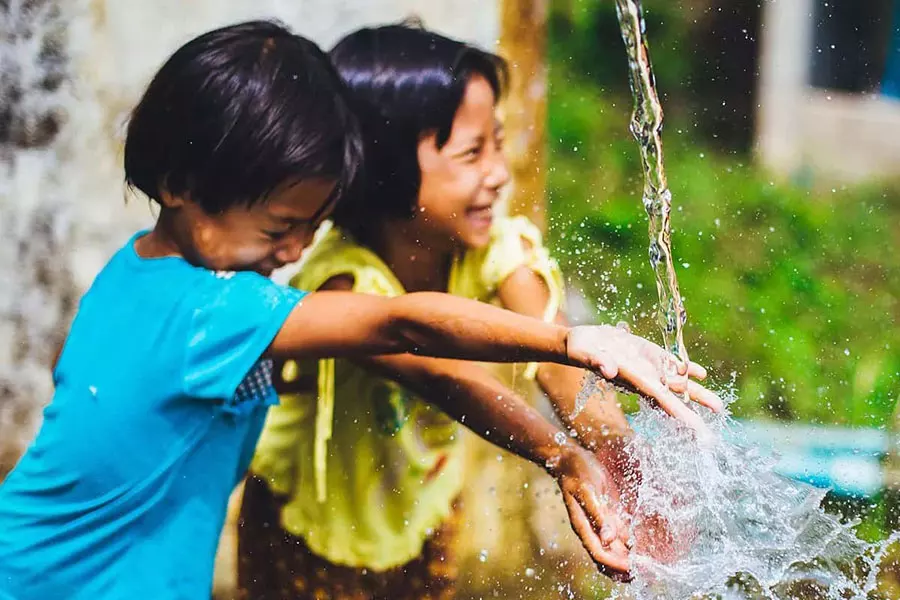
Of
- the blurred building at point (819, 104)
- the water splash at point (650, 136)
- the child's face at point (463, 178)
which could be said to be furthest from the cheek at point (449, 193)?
the blurred building at point (819, 104)

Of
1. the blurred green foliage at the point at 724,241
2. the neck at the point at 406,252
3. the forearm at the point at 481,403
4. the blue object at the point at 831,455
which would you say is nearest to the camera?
the forearm at the point at 481,403

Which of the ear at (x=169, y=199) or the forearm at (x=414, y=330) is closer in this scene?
the forearm at (x=414, y=330)

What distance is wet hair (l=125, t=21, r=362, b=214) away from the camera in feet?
6.29

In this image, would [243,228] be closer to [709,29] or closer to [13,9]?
[13,9]

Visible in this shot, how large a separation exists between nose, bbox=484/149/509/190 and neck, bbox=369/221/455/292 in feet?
0.47

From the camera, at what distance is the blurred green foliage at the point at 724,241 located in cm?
305

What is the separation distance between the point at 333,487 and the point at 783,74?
3033 millimetres

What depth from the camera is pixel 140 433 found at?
186 centimetres

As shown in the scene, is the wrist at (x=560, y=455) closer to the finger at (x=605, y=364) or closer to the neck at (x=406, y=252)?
the neck at (x=406, y=252)

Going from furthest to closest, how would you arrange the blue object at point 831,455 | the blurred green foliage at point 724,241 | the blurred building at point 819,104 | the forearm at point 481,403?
1. the blurred building at point 819,104
2. the blurred green foliage at point 724,241
3. the blue object at point 831,455
4. the forearm at point 481,403

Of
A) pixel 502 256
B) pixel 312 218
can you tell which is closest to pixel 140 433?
pixel 312 218

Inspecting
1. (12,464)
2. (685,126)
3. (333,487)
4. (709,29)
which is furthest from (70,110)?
(709,29)

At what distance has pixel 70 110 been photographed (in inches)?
96.8

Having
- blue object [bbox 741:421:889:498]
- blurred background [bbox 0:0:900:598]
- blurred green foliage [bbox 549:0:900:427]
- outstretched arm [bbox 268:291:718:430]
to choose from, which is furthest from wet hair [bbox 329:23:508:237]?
blue object [bbox 741:421:889:498]
